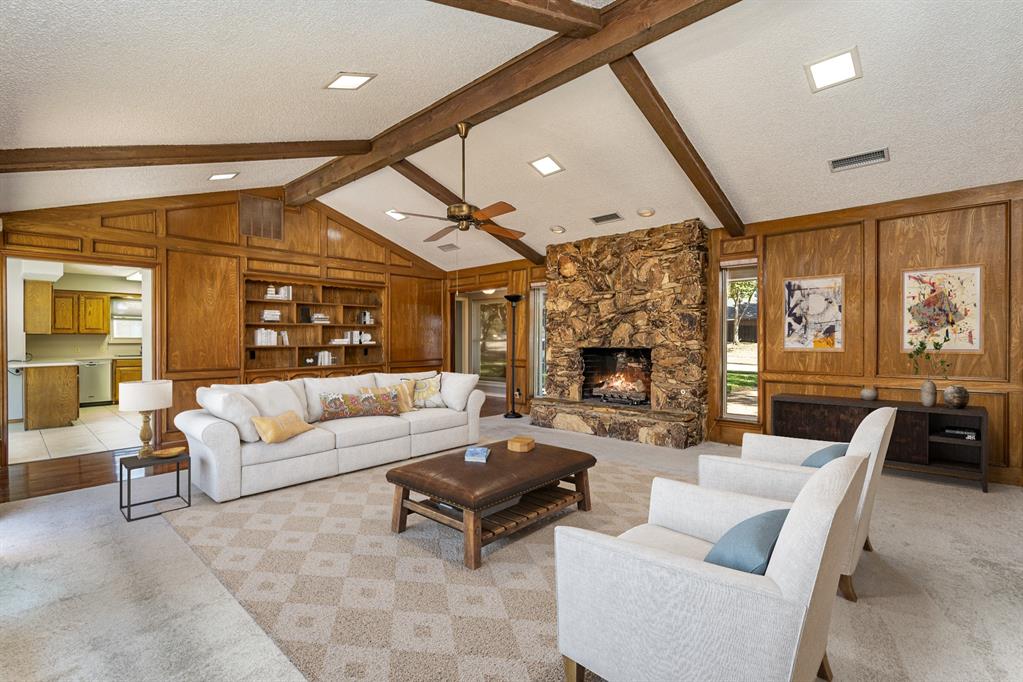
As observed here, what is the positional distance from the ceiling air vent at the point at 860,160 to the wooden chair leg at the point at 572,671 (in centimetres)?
487

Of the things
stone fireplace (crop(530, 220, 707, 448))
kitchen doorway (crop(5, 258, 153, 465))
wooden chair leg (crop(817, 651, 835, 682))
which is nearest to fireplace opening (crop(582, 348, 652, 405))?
stone fireplace (crop(530, 220, 707, 448))

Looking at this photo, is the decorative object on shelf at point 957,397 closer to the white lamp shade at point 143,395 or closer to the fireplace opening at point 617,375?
the fireplace opening at point 617,375

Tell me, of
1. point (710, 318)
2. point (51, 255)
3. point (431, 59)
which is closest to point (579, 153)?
point (431, 59)

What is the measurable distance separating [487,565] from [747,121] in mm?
4151

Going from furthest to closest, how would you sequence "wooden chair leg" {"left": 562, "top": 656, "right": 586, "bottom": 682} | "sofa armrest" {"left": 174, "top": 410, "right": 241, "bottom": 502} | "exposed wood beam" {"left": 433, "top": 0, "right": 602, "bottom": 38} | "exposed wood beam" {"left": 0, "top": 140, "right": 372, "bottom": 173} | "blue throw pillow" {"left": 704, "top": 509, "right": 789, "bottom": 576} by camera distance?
"sofa armrest" {"left": 174, "top": 410, "right": 241, "bottom": 502} < "exposed wood beam" {"left": 0, "top": 140, "right": 372, "bottom": 173} < "exposed wood beam" {"left": 433, "top": 0, "right": 602, "bottom": 38} < "wooden chair leg" {"left": 562, "top": 656, "right": 586, "bottom": 682} < "blue throw pillow" {"left": 704, "top": 509, "right": 789, "bottom": 576}

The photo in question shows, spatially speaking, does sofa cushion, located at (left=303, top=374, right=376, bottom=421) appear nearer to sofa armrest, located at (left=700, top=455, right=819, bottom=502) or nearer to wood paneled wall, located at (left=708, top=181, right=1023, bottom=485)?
sofa armrest, located at (left=700, top=455, right=819, bottom=502)

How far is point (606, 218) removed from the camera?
6.45 meters

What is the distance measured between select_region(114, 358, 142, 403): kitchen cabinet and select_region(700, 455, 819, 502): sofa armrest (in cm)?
984

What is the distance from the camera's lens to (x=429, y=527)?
11.0 feet

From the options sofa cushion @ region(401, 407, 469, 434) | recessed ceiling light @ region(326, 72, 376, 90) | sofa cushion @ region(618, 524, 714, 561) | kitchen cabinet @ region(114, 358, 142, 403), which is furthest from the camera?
kitchen cabinet @ region(114, 358, 142, 403)

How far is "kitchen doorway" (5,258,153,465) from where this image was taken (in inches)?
233

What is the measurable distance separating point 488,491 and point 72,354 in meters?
9.63

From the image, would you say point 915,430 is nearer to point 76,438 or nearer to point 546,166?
point 546,166

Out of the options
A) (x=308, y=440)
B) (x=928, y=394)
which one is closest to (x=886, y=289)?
(x=928, y=394)
